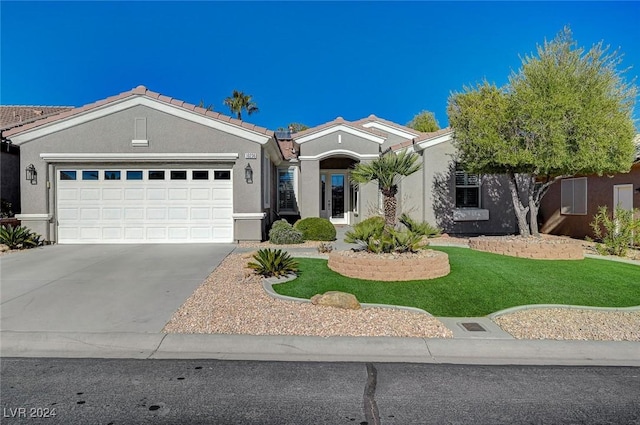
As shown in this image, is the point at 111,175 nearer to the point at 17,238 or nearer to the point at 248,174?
the point at 17,238

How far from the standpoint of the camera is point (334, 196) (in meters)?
20.6

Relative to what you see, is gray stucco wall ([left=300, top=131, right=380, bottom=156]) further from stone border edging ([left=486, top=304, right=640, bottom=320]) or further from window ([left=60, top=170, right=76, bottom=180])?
stone border edging ([left=486, top=304, right=640, bottom=320])

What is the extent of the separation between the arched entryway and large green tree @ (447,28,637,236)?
951 centimetres

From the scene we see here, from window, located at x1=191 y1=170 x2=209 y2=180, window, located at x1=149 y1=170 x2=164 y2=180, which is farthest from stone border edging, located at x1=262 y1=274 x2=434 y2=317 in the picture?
window, located at x1=149 y1=170 x2=164 y2=180

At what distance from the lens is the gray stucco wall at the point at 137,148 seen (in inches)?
500

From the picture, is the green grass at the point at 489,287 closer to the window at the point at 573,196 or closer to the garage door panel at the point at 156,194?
the window at the point at 573,196

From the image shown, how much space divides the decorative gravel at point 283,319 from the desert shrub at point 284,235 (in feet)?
19.7

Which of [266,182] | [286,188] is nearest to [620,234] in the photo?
[266,182]

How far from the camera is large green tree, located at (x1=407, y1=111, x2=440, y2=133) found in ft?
111

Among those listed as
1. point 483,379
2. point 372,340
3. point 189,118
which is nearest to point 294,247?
point 189,118

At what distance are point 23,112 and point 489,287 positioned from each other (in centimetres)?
2563

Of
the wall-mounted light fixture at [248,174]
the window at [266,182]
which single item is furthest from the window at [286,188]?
the wall-mounted light fixture at [248,174]

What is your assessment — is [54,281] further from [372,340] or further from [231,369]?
[372,340]

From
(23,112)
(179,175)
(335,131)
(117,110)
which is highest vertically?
(23,112)
